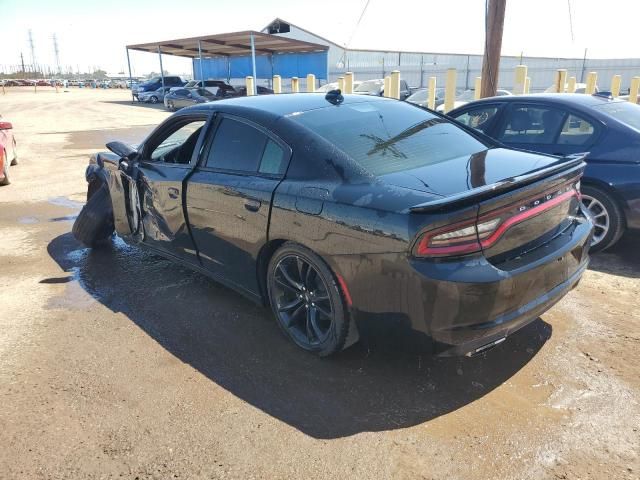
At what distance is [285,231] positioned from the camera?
3.13 m

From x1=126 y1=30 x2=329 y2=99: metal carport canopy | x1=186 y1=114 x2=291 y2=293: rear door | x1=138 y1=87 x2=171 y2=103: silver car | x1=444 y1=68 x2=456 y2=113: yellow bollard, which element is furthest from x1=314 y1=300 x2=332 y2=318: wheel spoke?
x1=138 y1=87 x2=171 y2=103: silver car

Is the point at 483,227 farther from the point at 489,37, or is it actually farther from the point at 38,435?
the point at 489,37

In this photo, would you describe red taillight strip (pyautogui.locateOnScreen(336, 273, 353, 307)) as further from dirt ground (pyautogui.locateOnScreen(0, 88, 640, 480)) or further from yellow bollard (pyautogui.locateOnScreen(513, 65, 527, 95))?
yellow bollard (pyautogui.locateOnScreen(513, 65, 527, 95))

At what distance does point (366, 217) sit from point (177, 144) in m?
2.57

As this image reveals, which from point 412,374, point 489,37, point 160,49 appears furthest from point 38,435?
point 160,49

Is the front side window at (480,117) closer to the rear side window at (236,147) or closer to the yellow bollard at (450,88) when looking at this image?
the rear side window at (236,147)

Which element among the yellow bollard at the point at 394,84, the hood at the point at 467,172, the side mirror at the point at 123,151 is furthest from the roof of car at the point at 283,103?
the yellow bollard at the point at 394,84

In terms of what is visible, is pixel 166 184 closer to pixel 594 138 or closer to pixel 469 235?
pixel 469 235

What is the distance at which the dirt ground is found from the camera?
2410 mm

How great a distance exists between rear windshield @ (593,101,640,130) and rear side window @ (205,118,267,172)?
3.66m

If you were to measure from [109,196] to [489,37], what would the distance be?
23.8 ft

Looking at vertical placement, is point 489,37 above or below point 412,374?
above

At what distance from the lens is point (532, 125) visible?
539 centimetres

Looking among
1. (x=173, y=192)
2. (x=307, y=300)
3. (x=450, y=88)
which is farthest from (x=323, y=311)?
(x=450, y=88)
